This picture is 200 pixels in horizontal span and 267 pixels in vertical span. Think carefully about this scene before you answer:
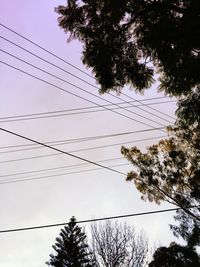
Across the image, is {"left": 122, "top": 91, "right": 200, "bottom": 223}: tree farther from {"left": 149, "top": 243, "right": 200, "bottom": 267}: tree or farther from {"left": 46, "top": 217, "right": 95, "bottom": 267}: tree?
{"left": 46, "top": 217, "right": 95, "bottom": 267}: tree

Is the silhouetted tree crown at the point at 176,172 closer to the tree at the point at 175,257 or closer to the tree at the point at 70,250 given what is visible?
the tree at the point at 175,257

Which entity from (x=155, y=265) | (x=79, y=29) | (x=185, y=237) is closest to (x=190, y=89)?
(x=79, y=29)

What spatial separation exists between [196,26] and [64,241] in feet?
113

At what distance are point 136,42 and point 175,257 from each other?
56.8 ft

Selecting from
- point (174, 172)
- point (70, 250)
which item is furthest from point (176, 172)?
point (70, 250)

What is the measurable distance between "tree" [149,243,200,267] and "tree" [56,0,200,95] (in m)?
15.4

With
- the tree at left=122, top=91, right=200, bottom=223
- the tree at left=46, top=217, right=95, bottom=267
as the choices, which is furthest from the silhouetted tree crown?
the tree at left=46, top=217, right=95, bottom=267

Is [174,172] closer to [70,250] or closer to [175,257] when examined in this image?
Answer: [175,257]

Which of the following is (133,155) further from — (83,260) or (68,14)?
(83,260)

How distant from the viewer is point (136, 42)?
1037 centimetres

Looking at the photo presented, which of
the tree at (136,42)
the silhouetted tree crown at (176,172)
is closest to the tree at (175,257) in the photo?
the silhouetted tree crown at (176,172)

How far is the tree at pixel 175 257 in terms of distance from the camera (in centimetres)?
2312

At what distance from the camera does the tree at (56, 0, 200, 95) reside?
895cm

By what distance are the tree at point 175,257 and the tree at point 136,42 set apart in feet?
50.5
